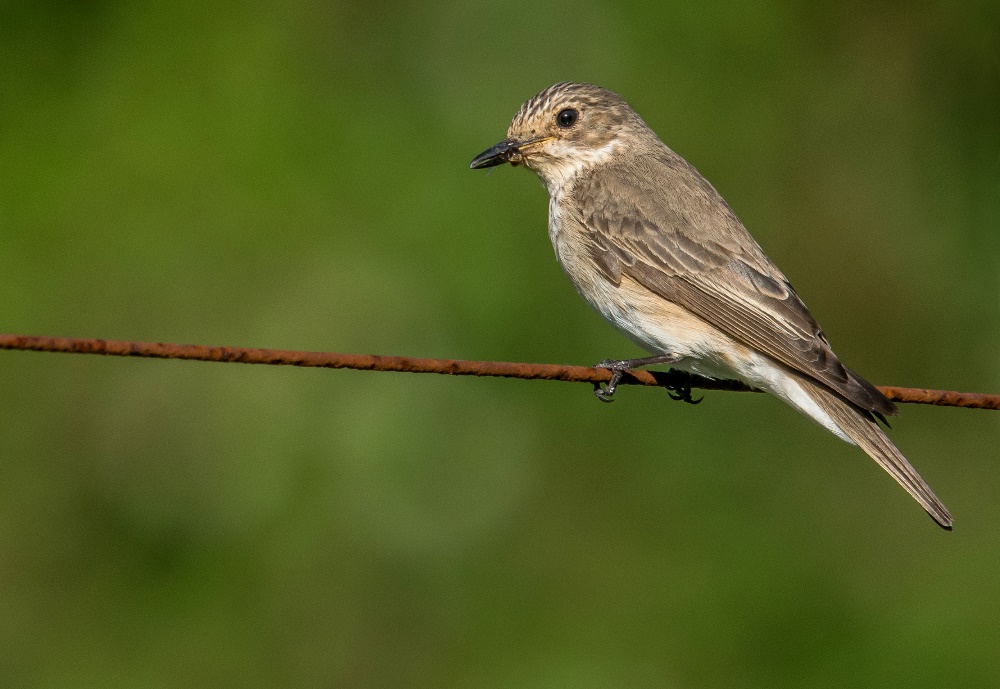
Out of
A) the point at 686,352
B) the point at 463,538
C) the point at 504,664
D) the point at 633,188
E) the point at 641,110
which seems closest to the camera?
the point at 686,352

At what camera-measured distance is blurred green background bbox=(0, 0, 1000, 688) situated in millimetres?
6840

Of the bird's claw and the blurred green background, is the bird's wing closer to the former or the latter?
the bird's claw

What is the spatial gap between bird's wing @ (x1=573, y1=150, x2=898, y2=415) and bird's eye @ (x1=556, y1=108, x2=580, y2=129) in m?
0.26

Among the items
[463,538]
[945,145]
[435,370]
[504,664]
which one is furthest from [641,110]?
[435,370]

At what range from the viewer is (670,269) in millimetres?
5602

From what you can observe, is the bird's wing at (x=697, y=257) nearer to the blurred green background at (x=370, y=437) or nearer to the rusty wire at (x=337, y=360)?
the rusty wire at (x=337, y=360)

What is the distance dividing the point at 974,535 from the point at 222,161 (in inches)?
179

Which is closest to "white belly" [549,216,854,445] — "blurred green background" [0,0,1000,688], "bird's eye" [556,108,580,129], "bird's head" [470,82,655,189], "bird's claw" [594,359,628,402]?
"bird's claw" [594,359,628,402]

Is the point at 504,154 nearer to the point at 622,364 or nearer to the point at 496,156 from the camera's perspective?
the point at 496,156

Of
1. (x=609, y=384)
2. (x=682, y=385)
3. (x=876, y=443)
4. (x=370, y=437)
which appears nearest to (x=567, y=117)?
(x=682, y=385)

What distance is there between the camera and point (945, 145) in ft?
29.1

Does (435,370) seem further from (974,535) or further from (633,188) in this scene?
(974,535)

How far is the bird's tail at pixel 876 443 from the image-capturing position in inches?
183

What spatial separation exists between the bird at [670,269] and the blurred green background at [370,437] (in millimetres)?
1169
